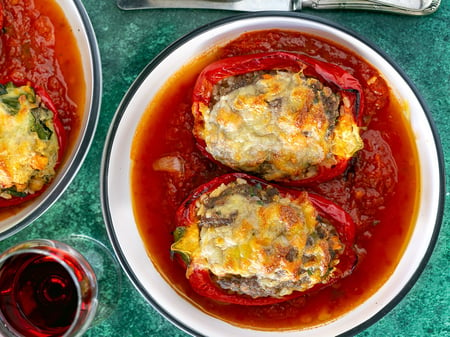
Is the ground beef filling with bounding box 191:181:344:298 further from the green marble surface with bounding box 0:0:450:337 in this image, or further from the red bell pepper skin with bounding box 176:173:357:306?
Result: the green marble surface with bounding box 0:0:450:337

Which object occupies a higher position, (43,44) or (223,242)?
(43,44)

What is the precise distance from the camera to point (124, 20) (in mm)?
3160

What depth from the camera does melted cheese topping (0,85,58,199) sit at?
2.77 m

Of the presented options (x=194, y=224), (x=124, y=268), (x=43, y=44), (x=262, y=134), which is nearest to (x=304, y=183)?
(x=262, y=134)

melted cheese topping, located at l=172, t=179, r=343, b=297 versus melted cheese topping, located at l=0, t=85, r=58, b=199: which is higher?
melted cheese topping, located at l=0, t=85, r=58, b=199

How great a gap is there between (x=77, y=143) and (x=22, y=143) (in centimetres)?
31

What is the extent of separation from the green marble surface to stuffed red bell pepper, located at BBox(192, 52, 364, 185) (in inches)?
16.4

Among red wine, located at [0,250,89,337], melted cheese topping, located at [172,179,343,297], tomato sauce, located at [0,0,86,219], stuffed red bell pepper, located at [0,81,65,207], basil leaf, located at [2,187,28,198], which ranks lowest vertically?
red wine, located at [0,250,89,337]

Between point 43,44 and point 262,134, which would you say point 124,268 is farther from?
point 43,44

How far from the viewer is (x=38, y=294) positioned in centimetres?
306

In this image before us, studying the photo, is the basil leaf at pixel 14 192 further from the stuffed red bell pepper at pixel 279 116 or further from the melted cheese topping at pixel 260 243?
the stuffed red bell pepper at pixel 279 116

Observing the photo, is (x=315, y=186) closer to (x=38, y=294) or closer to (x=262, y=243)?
(x=262, y=243)

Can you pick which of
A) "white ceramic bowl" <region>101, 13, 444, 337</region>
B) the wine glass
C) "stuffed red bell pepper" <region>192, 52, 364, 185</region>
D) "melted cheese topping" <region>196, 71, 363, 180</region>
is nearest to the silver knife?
"white ceramic bowl" <region>101, 13, 444, 337</region>

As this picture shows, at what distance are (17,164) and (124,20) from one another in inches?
36.9
